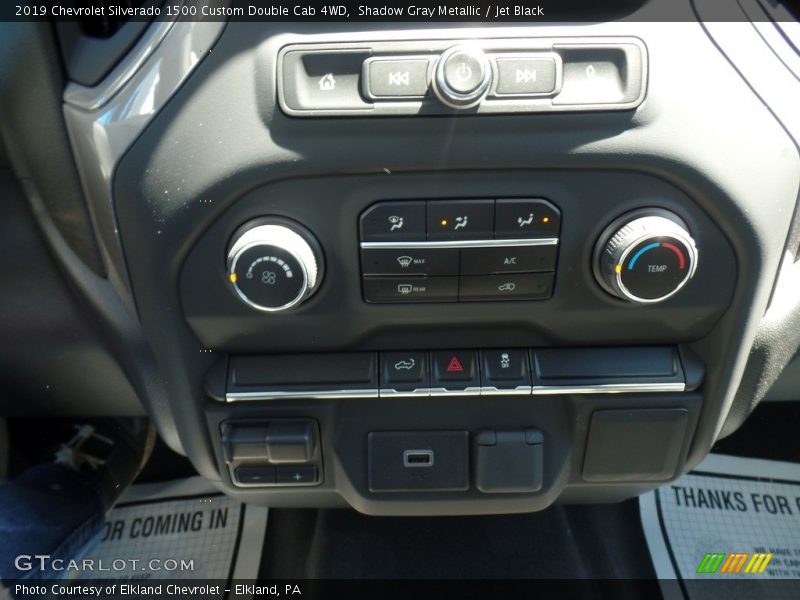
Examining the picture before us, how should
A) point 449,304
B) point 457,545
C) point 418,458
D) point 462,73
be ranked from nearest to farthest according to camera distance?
point 462,73
point 449,304
point 418,458
point 457,545

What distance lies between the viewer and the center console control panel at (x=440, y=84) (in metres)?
0.66

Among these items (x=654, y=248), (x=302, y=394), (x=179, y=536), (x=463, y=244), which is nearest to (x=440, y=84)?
(x=463, y=244)

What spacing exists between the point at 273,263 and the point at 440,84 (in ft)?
0.81

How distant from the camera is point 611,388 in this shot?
84cm

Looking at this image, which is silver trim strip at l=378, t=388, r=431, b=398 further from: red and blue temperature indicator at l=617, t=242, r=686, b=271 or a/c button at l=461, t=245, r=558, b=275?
red and blue temperature indicator at l=617, t=242, r=686, b=271

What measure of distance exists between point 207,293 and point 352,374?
0.20m

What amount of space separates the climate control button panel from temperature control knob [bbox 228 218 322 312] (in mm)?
64

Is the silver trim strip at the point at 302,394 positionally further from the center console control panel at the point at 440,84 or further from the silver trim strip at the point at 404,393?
the center console control panel at the point at 440,84

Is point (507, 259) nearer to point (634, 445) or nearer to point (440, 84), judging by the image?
point (440, 84)

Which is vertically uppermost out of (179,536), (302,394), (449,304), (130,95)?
(130,95)

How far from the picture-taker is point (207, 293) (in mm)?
776

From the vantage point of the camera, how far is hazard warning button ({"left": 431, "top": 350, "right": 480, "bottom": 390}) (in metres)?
0.83

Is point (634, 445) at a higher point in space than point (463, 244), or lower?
lower

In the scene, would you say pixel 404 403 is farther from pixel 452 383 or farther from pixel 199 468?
pixel 199 468
